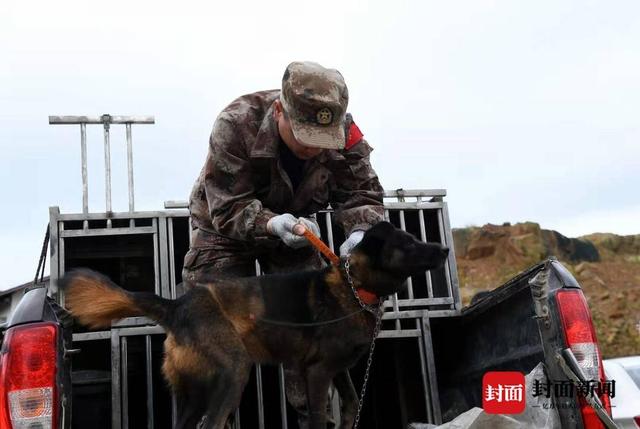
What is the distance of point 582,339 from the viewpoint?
243 centimetres

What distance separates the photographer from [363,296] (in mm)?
3150

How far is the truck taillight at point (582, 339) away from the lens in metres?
2.37

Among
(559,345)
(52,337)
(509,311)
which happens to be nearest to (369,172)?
(509,311)

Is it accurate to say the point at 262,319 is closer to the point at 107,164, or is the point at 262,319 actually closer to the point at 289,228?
the point at 289,228

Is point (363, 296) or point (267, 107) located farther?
point (267, 107)

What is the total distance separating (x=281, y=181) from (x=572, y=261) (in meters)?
36.8

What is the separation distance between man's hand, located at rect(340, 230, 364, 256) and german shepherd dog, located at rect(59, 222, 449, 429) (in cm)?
12

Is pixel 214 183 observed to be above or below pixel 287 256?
above

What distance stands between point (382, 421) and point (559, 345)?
7.91 feet

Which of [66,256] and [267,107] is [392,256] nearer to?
[267,107]

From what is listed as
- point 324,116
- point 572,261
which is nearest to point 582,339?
point 324,116

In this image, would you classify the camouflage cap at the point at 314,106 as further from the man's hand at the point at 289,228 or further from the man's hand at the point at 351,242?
the man's hand at the point at 351,242

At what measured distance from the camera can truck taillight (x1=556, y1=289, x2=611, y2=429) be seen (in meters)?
2.37

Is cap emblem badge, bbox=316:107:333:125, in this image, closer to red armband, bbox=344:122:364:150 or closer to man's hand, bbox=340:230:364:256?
red armband, bbox=344:122:364:150
